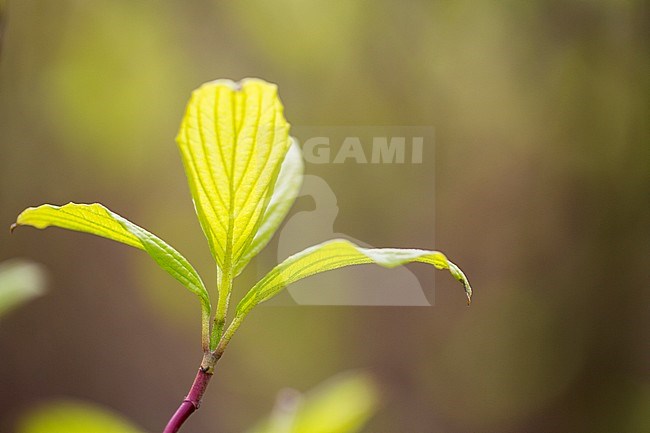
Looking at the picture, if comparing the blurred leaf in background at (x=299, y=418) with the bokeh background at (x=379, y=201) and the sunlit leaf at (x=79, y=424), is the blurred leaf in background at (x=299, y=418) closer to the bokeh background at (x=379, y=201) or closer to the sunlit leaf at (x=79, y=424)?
the sunlit leaf at (x=79, y=424)

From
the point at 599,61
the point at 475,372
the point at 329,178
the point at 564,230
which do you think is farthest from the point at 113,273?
the point at 599,61

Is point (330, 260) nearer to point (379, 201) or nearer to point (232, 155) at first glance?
point (232, 155)

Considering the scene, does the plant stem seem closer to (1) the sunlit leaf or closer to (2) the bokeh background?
(1) the sunlit leaf

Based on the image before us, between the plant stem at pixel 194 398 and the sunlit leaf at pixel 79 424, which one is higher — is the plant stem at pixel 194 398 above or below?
above

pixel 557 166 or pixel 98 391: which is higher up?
pixel 557 166

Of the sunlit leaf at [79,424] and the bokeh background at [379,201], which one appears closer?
the sunlit leaf at [79,424]

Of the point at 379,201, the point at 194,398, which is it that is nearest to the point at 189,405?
the point at 194,398

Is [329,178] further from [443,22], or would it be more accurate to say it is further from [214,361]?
[214,361]

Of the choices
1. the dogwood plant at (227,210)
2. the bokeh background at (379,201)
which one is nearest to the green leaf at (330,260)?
the dogwood plant at (227,210)
